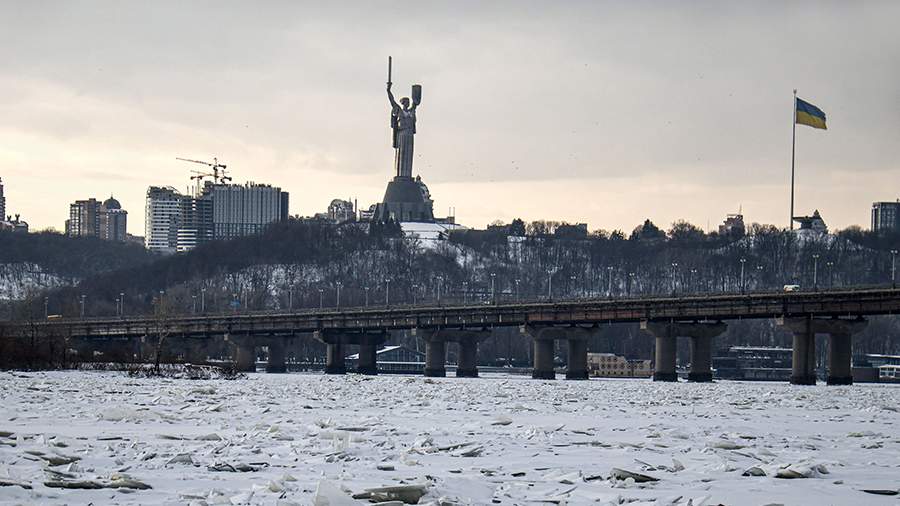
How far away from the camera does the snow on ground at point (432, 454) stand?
24422 mm

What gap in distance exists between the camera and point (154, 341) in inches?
6634

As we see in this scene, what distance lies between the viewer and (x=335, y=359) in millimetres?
159250

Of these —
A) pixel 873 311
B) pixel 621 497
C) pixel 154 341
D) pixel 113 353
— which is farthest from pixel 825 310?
pixel 621 497

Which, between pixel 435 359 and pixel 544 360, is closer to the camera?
pixel 544 360

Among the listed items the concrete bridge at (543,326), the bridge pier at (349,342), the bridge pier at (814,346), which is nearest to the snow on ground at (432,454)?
the bridge pier at (814,346)

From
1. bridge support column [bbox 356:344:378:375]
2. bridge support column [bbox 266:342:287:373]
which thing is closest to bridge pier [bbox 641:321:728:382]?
bridge support column [bbox 356:344:378:375]

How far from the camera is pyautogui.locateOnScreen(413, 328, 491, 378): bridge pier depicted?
487 feet

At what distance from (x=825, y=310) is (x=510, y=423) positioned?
283ft

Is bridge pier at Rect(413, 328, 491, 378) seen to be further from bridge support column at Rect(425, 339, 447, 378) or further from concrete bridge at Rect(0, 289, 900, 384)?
concrete bridge at Rect(0, 289, 900, 384)

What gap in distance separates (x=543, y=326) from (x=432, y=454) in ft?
374

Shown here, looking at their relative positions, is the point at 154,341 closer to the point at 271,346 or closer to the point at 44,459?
the point at 271,346

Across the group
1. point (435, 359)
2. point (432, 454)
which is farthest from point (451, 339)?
point (432, 454)

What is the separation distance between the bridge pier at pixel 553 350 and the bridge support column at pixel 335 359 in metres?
23.1

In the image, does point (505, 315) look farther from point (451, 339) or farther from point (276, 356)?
point (276, 356)
